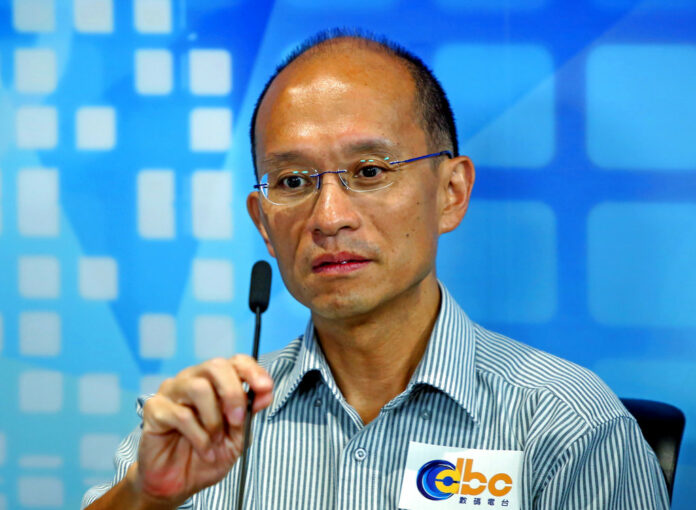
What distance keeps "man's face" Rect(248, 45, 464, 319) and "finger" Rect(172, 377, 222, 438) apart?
1.45 feet

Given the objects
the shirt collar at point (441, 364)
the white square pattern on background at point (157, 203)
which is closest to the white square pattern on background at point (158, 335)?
the white square pattern on background at point (157, 203)

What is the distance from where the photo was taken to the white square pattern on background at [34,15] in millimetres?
2385

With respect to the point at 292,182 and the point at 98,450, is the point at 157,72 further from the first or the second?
the point at 98,450

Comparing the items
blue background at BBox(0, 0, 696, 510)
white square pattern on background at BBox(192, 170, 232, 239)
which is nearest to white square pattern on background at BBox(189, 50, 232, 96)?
blue background at BBox(0, 0, 696, 510)

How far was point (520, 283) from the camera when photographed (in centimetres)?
221

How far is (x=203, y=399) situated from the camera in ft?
3.99

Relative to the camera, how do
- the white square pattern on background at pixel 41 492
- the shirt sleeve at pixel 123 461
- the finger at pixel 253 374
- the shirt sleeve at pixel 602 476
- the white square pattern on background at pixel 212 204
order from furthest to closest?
the white square pattern on background at pixel 41 492 → the white square pattern on background at pixel 212 204 → the shirt sleeve at pixel 123 461 → the shirt sleeve at pixel 602 476 → the finger at pixel 253 374

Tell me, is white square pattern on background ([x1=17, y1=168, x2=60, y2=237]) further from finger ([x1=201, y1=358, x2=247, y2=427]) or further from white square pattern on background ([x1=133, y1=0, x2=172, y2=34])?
finger ([x1=201, y1=358, x2=247, y2=427])

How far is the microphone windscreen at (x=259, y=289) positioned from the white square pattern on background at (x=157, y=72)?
1.21 m

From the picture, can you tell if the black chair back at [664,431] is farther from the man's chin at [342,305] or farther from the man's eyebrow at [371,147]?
the man's eyebrow at [371,147]

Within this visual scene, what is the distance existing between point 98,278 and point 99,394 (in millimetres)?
344

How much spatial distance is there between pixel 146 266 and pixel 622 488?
1.44m

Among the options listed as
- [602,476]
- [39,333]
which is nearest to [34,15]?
[39,333]

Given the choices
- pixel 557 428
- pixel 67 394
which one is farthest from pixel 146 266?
pixel 557 428
